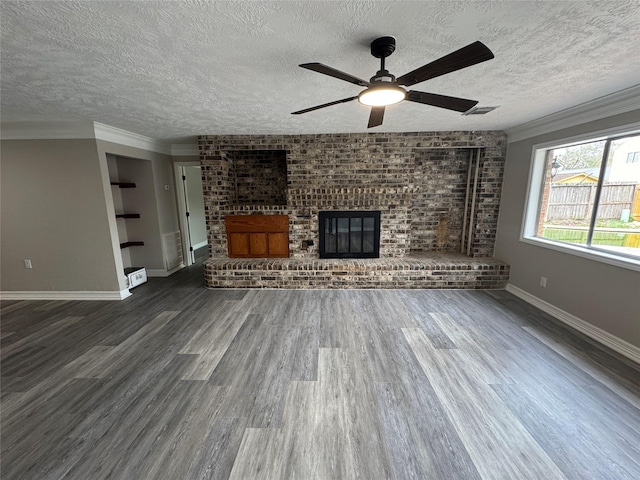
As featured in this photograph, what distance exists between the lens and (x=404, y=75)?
4.73ft

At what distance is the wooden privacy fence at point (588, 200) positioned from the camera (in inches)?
92.8


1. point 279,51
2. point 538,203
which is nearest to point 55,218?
point 279,51

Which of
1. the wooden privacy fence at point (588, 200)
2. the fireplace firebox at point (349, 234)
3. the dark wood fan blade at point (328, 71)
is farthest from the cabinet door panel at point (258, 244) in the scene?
the wooden privacy fence at point (588, 200)

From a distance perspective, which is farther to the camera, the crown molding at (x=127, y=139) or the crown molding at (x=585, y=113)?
the crown molding at (x=127, y=139)

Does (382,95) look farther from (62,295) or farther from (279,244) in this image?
(62,295)

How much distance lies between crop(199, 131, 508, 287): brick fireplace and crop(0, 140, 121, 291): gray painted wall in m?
1.40

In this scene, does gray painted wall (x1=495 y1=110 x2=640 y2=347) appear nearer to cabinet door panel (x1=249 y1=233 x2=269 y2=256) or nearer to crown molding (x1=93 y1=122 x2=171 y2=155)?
cabinet door panel (x1=249 y1=233 x2=269 y2=256)

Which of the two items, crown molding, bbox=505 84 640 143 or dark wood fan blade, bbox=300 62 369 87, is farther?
crown molding, bbox=505 84 640 143

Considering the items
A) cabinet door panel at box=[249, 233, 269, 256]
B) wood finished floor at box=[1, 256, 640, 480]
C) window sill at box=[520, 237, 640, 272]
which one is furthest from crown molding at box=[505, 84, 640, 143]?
cabinet door panel at box=[249, 233, 269, 256]

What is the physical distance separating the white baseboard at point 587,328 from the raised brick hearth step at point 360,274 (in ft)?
1.81

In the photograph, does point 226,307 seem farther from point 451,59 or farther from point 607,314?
point 607,314

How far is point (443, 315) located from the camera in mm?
2988

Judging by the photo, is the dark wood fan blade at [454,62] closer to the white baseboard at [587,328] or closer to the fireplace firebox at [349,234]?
the fireplace firebox at [349,234]

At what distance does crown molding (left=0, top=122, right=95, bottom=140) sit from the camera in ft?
10.1
